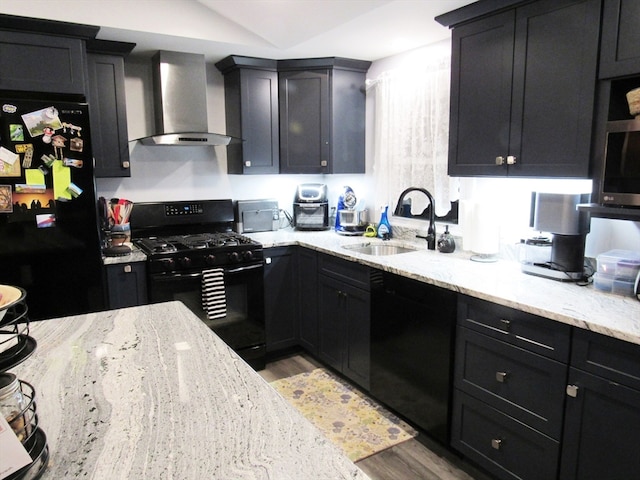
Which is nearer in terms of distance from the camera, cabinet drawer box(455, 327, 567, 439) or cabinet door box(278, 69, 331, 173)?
cabinet drawer box(455, 327, 567, 439)

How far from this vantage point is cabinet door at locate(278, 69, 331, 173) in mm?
3646

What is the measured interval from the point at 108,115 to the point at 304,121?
1.44 m

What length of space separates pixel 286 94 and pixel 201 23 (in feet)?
2.89

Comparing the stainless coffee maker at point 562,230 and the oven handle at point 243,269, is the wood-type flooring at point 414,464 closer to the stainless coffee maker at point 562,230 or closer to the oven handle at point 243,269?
the stainless coffee maker at point 562,230

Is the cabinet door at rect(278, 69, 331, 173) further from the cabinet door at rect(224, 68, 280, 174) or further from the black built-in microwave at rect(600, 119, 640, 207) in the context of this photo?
the black built-in microwave at rect(600, 119, 640, 207)

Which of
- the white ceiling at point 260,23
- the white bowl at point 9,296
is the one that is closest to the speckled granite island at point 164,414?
the white bowl at point 9,296

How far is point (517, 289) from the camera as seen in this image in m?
2.07

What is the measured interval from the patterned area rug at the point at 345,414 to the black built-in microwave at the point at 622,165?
5.24ft

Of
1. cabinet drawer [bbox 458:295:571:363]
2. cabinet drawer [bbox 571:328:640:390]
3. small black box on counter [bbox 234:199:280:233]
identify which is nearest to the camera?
cabinet drawer [bbox 571:328:640:390]

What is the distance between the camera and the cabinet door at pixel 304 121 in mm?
3646

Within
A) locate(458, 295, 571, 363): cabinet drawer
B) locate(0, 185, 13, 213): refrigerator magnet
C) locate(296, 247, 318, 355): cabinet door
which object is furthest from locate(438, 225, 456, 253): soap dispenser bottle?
locate(0, 185, 13, 213): refrigerator magnet

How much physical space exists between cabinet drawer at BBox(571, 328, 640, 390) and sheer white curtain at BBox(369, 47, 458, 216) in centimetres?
154

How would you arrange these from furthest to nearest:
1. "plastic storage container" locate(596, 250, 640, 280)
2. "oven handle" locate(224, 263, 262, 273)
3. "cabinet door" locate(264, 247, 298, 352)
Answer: "cabinet door" locate(264, 247, 298, 352)
"oven handle" locate(224, 263, 262, 273)
"plastic storage container" locate(596, 250, 640, 280)

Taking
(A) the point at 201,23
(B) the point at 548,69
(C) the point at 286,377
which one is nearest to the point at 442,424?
(C) the point at 286,377
